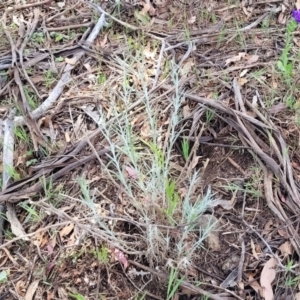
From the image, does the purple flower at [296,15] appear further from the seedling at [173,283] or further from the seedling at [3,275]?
the seedling at [3,275]

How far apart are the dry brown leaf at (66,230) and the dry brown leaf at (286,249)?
0.67 m

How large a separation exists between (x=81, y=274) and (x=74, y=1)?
1444 mm

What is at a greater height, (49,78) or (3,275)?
(49,78)

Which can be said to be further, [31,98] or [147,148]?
[31,98]

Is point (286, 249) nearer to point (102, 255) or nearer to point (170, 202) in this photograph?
point (170, 202)

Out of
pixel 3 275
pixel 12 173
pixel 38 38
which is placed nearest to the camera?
pixel 3 275

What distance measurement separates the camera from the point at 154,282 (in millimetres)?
1687

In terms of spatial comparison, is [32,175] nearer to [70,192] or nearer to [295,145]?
[70,192]

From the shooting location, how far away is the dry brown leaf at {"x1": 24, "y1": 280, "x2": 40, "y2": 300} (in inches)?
67.3

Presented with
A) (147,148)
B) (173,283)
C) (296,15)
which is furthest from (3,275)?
(296,15)

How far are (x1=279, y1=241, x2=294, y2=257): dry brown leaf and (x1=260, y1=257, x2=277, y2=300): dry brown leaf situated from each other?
0.04 meters

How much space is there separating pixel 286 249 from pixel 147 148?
1.97 ft

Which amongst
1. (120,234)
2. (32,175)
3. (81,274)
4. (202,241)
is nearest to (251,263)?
(202,241)

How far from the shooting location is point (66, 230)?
6.00 feet
